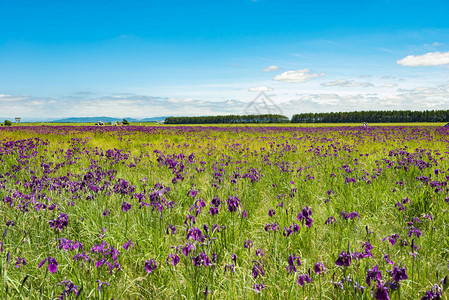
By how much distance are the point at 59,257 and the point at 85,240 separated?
54 centimetres

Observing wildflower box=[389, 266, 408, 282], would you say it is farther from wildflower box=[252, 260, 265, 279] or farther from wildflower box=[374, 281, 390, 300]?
wildflower box=[252, 260, 265, 279]

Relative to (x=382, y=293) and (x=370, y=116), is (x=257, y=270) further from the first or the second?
(x=370, y=116)

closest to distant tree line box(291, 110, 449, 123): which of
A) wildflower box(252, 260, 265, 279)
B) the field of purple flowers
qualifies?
the field of purple flowers

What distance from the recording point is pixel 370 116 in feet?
366

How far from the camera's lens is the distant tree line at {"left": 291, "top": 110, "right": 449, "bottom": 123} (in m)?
100

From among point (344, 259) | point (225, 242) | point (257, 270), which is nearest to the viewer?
point (344, 259)

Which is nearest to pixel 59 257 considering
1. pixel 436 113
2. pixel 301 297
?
pixel 301 297

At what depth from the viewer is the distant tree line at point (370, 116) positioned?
3954 inches

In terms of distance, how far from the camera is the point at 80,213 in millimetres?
4031

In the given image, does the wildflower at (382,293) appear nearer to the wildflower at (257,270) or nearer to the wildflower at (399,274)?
the wildflower at (399,274)

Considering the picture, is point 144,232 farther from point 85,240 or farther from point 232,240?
point 232,240

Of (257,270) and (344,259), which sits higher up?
(344,259)

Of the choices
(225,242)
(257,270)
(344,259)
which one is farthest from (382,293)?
(225,242)

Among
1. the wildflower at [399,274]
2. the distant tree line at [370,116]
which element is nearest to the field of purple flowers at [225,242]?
the wildflower at [399,274]
